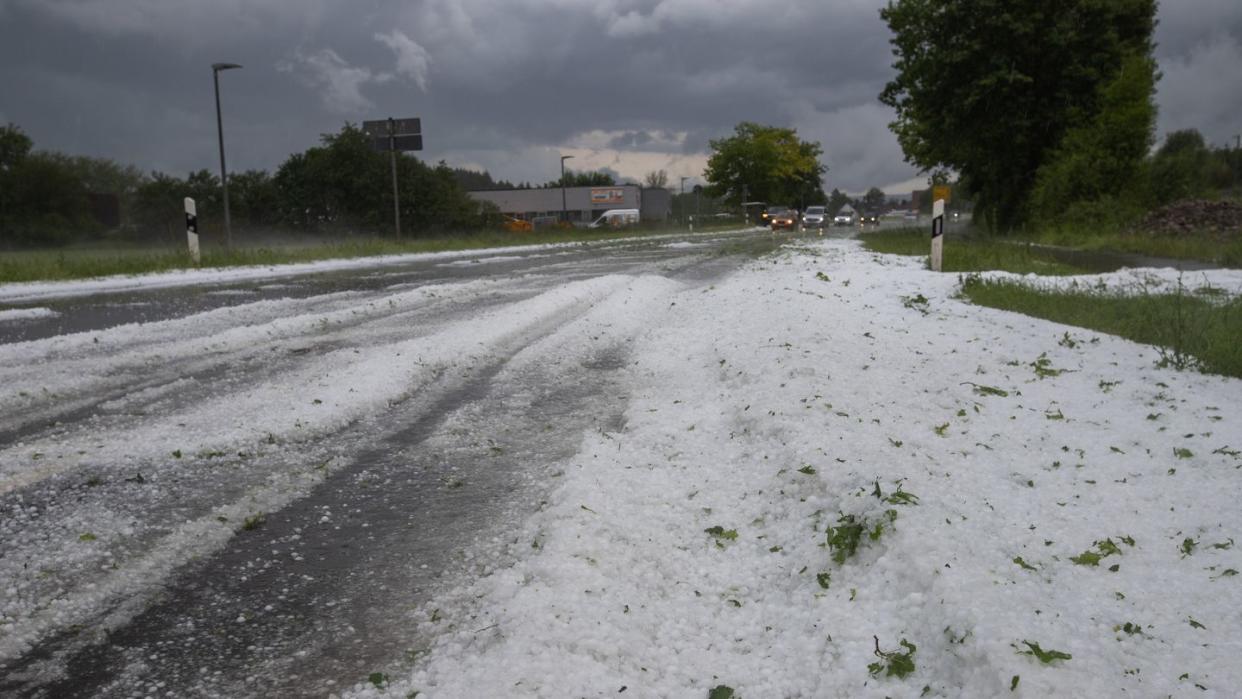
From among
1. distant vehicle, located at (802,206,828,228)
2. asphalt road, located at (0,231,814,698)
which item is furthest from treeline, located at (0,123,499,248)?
asphalt road, located at (0,231,814,698)

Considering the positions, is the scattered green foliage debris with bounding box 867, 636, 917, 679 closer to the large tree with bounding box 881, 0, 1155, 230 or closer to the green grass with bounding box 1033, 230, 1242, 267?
the green grass with bounding box 1033, 230, 1242, 267

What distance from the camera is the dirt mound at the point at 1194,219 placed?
21.3m

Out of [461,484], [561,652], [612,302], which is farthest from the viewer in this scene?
[612,302]

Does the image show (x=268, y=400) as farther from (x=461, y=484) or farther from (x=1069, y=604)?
(x=1069, y=604)

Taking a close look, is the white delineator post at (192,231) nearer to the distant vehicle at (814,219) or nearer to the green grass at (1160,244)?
the green grass at (1160,244)

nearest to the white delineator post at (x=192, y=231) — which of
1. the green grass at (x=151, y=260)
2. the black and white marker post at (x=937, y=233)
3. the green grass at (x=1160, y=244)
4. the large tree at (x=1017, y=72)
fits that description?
the green grass at (x=151, y=260)

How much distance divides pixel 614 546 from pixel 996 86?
28999 millimetres

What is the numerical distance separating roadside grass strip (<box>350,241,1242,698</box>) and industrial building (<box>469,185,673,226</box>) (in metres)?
98.2

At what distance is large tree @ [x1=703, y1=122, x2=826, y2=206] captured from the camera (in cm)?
10056

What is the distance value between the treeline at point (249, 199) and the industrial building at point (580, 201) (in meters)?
56.1

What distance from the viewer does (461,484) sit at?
148 inches

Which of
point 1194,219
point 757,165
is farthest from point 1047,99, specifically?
point 757,165

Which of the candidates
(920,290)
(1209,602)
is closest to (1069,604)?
(1209,602)

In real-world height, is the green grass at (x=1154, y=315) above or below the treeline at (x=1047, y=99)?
below
